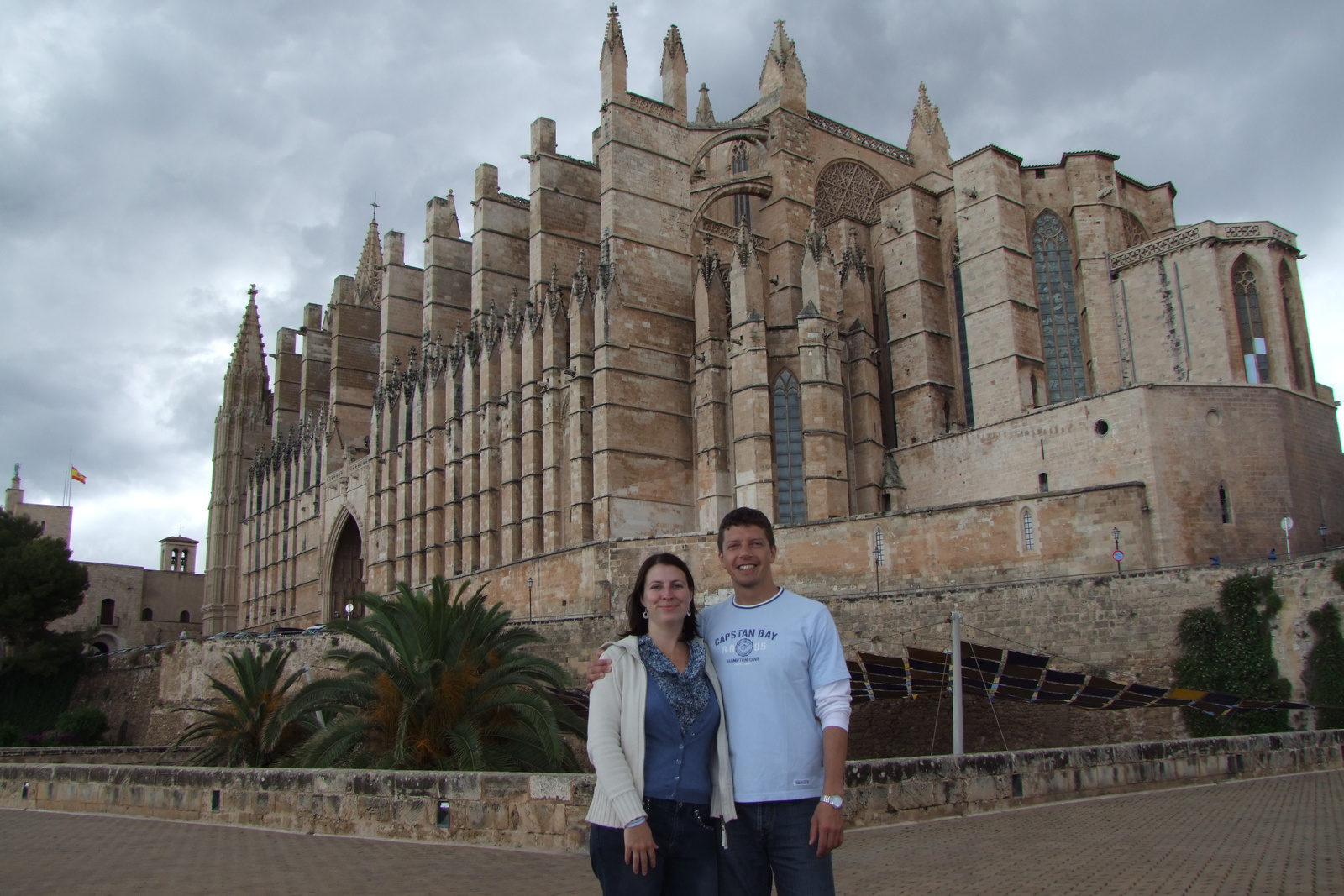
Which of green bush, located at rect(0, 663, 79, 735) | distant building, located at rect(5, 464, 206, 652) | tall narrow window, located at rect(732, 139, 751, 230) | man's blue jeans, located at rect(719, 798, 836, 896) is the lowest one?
man's blue jeans, located at rect(719, 798, 836, 896)

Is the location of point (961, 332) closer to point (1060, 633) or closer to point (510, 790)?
point (1060, 633)

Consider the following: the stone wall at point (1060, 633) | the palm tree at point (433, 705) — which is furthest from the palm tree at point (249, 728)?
the stone wall at point (1060, 633)

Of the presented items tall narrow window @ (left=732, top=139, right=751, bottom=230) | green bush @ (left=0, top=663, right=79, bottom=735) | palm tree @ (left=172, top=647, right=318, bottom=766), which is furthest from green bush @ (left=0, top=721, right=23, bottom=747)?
tall narrow window @ (left=732, top=139, right=751, bottom=230)

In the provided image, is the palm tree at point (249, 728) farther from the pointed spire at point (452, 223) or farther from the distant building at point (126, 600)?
the distant building at point (126, 600)

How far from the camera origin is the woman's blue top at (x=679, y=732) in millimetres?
3441

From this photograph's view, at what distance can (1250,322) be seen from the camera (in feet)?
79.3

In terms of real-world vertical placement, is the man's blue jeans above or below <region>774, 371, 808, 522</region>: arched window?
→ below

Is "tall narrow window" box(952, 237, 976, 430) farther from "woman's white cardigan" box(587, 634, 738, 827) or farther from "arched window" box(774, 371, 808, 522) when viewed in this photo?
"woman's white cardigan" box(587, 634, 738, 827)

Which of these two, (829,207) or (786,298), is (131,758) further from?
(829,207)

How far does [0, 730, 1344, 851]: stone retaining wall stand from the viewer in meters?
7.40

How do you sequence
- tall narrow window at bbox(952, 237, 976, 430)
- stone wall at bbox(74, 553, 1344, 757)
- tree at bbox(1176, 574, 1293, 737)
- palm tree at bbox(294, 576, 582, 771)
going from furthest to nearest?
tall narrow window at bbox(952, 237, 976, 430) < stone wall at bbox(74, 553, 1344, 757) < tree at bbox(1176, 574, 1293, 737) < palm tree at bbox(294, 576, 582, 771)

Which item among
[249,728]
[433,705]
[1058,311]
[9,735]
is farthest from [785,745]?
[9,735]

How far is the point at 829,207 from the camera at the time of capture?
33.7 meters

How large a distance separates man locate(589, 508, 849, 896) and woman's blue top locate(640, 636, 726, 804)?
0.08m
